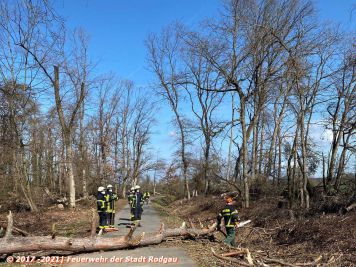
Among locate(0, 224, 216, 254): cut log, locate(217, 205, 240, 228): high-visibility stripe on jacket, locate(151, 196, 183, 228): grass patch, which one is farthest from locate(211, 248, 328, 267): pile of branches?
locate(151, 196, 183, 228): grass patch

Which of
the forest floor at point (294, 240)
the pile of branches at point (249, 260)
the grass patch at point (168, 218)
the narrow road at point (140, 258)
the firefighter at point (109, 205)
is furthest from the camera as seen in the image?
the grass patch at point (168, 218)

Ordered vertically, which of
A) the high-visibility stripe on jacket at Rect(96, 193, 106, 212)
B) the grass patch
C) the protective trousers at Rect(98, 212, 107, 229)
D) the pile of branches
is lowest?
the pile of branches

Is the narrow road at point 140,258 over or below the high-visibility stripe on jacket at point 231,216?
below

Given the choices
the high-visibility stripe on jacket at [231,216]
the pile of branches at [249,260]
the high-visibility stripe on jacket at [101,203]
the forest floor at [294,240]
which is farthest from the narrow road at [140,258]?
the high-visibility stripe on jacket at [101,203]

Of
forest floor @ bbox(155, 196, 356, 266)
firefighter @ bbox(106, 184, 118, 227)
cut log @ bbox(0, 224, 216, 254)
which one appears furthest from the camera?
firefighter @ bbox(106, 184, 118, 227)

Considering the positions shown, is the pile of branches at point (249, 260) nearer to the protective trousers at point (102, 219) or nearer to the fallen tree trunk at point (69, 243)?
the fallen tree trunk at point (69, 243)

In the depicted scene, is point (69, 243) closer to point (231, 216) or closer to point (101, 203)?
point (231, 216)

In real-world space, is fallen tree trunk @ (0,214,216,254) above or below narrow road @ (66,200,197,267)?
above

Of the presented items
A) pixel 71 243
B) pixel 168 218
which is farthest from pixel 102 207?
pixel 168 218

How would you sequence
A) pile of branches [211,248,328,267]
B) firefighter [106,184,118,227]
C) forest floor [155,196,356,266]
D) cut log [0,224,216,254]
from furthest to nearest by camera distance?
1. firefighter [106,184,118,227]
2. forest floor [155,196,356,266]
3. cut log [0,224,216,254]
4. pile of branches [211,248,328,267]

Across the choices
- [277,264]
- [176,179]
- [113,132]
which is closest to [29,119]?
[277,264]

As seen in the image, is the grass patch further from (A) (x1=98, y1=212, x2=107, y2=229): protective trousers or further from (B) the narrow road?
(B) the narrow road

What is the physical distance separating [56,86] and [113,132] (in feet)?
105

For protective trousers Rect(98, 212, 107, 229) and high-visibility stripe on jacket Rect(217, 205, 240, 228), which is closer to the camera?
high-visibility stripe on jacket Rect(217, 205, 240, 228)
